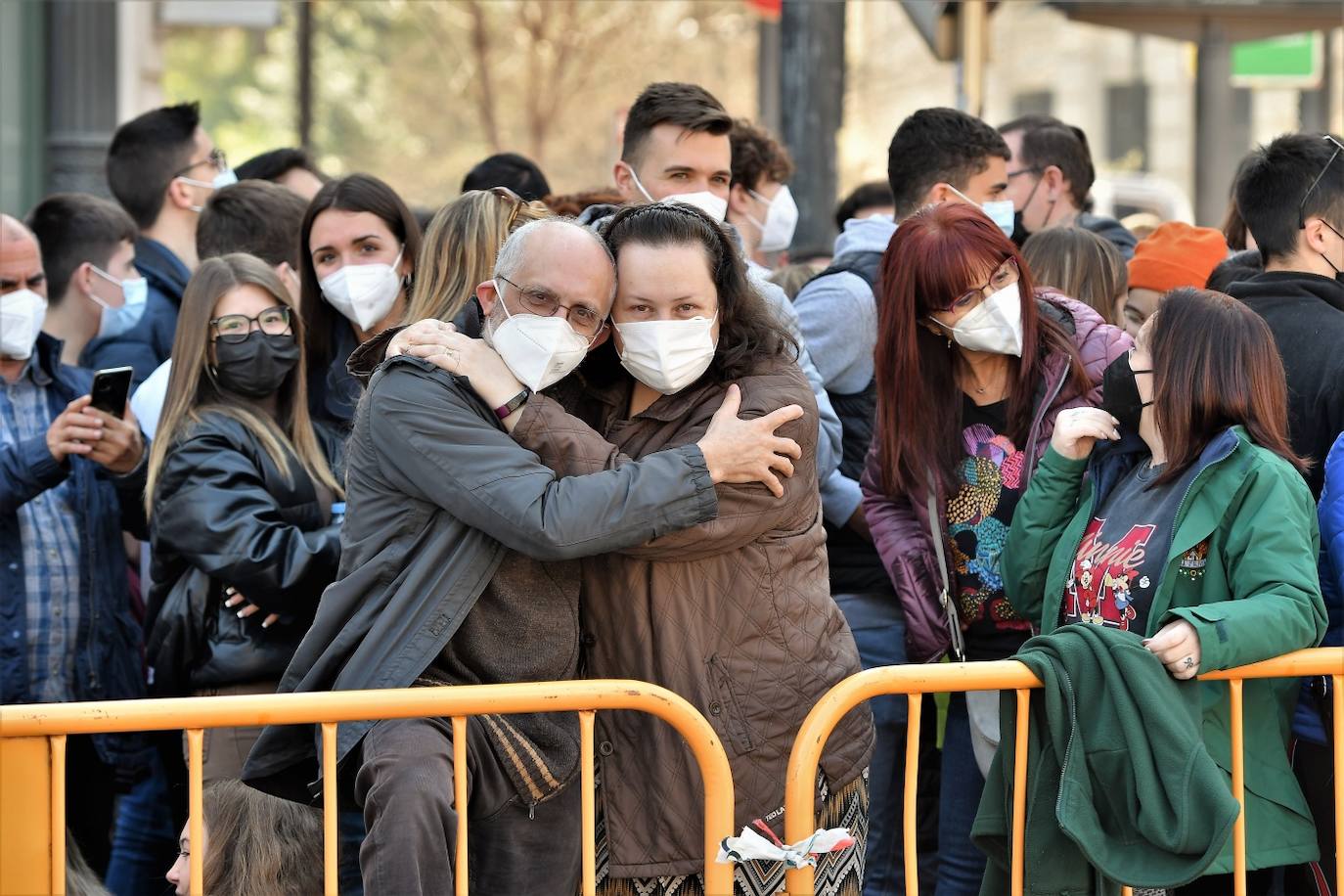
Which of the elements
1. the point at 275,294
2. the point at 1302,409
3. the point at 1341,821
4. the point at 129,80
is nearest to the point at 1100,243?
the point at 1302,409

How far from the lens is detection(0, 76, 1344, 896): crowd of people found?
326 cm

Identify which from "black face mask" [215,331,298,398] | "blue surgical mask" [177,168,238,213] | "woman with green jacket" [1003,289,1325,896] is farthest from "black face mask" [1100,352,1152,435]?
"blue surgical mask" [177,168,238,213]

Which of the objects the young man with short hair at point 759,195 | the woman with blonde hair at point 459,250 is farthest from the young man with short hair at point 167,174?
the woman with blonde hair at point 459,250

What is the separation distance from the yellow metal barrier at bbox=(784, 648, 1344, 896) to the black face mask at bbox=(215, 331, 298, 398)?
199 cm

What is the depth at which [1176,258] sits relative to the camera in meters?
5.55

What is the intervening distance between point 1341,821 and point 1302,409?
3.60 ft

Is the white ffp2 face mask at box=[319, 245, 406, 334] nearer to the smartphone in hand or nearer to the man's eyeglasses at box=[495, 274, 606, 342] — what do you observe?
the smartphone in hand

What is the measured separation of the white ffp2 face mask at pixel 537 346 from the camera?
11.0 feet

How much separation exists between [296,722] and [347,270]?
6.56 feet

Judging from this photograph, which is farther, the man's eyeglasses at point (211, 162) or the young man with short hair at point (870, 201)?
the young man with short hair at point (870, 201)

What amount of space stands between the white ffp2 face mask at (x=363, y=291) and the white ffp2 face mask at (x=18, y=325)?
34.8 inches

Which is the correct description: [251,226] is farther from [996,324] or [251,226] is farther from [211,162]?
[996,324]

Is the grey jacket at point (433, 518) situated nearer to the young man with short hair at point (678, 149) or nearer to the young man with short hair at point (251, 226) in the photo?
the young man with short hair at point (678, 149)

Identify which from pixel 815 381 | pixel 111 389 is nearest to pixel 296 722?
pixel 111 389
